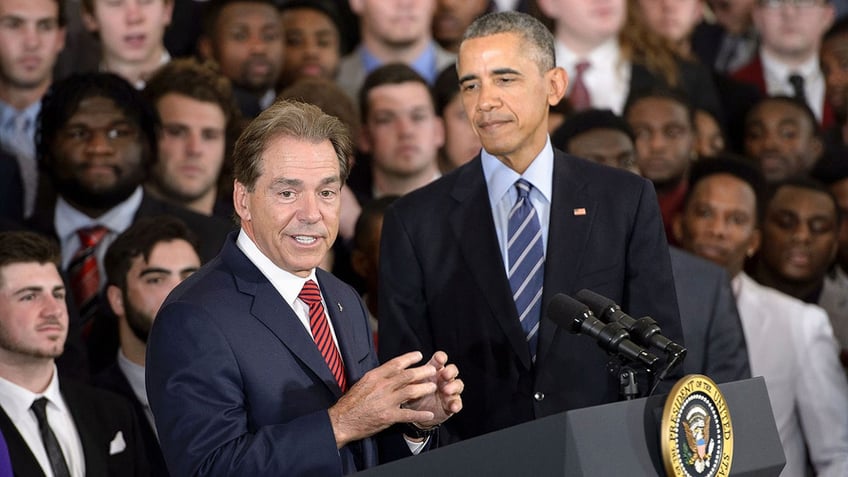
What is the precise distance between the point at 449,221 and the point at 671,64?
161 inches

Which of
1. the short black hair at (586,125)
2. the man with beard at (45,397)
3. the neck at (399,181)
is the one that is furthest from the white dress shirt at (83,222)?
the short black hair at (586,125)

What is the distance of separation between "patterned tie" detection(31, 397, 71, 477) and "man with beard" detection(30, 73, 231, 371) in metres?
0.92

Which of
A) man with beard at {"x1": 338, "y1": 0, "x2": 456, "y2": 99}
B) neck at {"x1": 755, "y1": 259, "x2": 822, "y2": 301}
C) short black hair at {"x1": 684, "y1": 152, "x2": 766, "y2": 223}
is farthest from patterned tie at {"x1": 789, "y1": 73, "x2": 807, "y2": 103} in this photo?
man with beard at {"x1": 338, "y1": 0, "x2": 456, "y2": 99}

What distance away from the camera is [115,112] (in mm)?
5441

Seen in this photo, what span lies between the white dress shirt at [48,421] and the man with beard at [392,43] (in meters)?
3.01

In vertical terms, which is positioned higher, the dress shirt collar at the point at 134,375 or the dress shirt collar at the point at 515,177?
the dress shirt collar at the point at 515,177

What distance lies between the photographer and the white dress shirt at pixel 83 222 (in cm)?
530

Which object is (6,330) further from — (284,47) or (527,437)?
(284,47)

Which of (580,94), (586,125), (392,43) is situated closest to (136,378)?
(586,125)

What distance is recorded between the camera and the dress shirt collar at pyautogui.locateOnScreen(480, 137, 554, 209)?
3.60 meters

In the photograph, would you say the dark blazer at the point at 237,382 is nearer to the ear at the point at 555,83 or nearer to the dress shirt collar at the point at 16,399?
the ear at the point at 555,83

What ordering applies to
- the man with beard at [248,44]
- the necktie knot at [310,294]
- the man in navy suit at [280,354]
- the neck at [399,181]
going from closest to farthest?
1. the man in navy suit at [280,354]
2. the necktie knot at [310,294]
3. the neck at [399,181]
4. the man with beard at [248,44]

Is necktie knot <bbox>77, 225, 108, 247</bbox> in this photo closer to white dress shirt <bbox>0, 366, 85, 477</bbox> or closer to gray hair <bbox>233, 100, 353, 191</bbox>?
white dress shirt <bbox>0, 366, 85, 477</bbox>

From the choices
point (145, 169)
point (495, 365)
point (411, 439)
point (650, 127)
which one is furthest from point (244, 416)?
point (650, 127)
